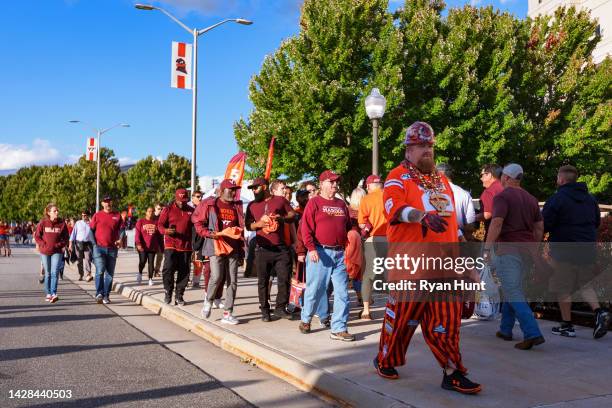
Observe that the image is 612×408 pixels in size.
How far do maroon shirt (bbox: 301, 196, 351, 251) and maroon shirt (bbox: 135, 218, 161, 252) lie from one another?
7787 mm

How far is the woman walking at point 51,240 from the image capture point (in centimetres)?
1084

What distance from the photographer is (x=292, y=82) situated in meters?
25.3

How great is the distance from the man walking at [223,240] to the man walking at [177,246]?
1826mm

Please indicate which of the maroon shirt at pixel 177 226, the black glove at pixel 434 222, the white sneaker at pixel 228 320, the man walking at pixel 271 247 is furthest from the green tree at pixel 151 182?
the black glove at pixel 434 222

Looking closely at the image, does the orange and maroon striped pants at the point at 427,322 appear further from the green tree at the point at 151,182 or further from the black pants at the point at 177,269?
the green tree at the point at 151,182

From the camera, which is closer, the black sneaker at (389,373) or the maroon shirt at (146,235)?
the black sneaker at (389,373)

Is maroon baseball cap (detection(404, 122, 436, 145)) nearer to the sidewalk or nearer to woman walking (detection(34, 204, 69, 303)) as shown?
the sidewalk

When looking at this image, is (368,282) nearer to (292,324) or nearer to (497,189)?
(292,324)

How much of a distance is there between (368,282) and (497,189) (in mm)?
2150

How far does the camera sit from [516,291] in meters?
6.04

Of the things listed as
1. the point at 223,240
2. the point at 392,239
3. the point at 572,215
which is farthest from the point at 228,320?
the point at 572,215

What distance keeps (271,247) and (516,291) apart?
11.4ft

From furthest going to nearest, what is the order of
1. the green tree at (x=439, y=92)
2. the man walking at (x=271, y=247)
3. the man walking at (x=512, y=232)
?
the green tree at (x=439, y=92), the man walking at (x=271, y=247), the man walking at (x=512, y=232)

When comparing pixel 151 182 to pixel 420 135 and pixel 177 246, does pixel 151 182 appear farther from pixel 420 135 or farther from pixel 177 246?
pixel 420 135
